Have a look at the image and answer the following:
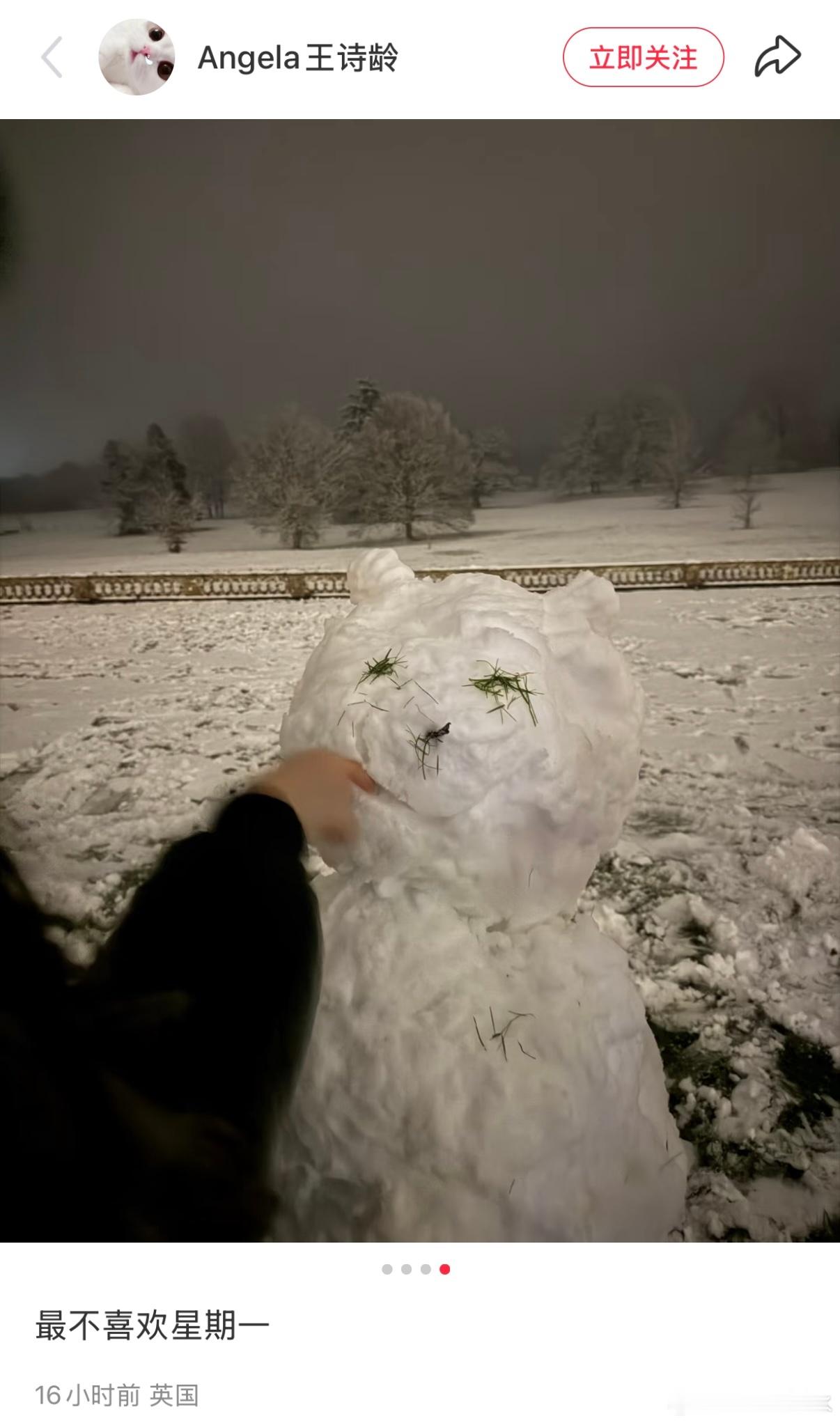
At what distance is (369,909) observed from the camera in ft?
3.00

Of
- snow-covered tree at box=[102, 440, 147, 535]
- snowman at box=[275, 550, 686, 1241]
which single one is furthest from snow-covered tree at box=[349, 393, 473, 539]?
snowman at box=[275, 550, 686, 1241]

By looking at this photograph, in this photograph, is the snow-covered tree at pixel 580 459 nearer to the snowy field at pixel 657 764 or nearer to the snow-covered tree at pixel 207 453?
the snowy field at pixel 657 764

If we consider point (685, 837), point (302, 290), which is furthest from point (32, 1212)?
point (302, 290)

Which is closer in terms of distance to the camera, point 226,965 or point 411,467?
point 226,965

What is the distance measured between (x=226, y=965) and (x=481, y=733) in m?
0.34

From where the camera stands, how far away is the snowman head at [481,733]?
2.78ft

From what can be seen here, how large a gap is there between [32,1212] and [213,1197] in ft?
0.52

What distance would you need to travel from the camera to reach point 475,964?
0.90 m

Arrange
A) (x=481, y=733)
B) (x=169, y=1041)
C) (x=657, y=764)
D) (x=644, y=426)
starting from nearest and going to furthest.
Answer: (x=169, y=1041)
(x=481, y=733)
(x=644, y=426)
(x=657, y=764)

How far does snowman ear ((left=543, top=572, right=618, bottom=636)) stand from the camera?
957 millimetres
